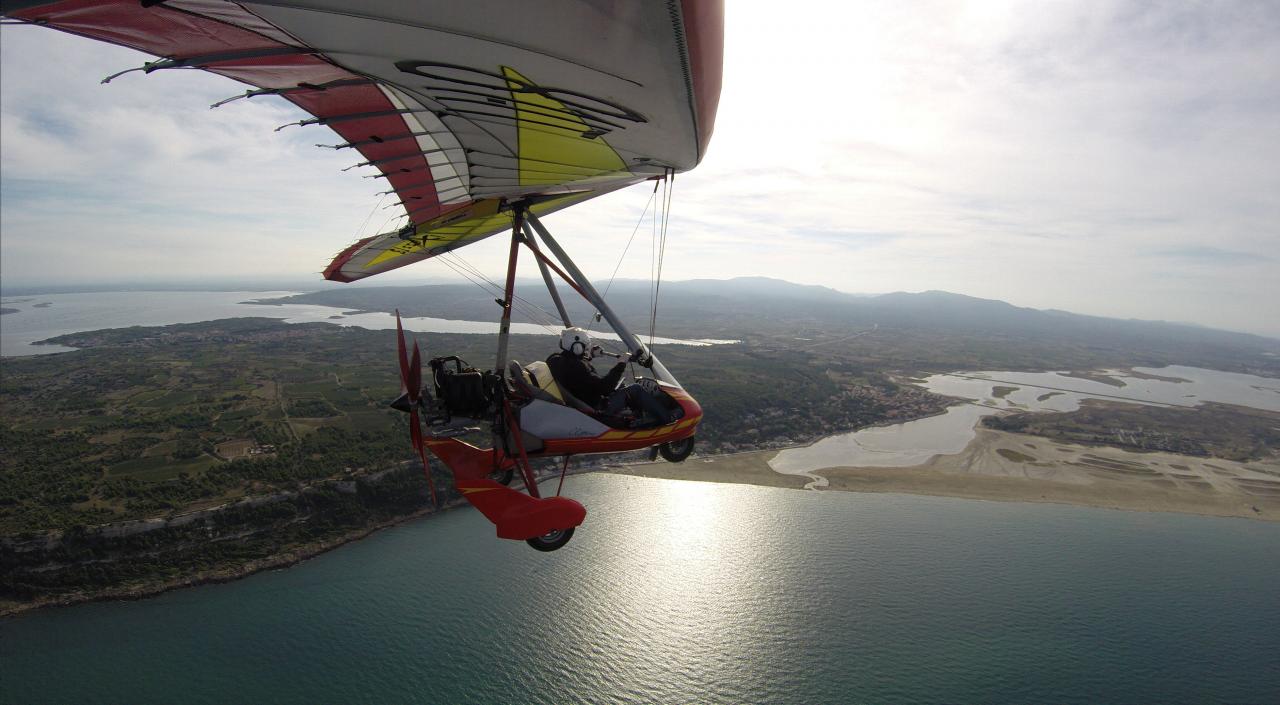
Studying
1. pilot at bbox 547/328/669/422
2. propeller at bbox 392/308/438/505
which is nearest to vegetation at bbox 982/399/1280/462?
pilot at bbox 547/328/669/422

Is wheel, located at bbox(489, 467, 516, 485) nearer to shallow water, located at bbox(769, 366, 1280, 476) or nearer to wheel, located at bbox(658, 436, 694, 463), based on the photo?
wheel, located at bbox(658, 436, 694, 463)

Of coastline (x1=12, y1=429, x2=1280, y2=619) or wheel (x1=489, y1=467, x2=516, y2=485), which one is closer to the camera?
wheel (x1=489, y1=467, x2=516, y2=485)

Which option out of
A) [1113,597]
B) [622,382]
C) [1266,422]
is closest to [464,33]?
[622,382]

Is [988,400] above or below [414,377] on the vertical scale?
below

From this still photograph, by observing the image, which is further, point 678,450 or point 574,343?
point 678,450

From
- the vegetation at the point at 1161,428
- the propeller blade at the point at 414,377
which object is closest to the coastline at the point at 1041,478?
the vegetation at the point at 1161,428

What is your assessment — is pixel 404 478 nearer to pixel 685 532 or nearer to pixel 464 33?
pixel 685 532

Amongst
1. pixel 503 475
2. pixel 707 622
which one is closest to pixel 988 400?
pixel 707 622

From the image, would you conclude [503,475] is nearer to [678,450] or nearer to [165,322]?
[678,450]
